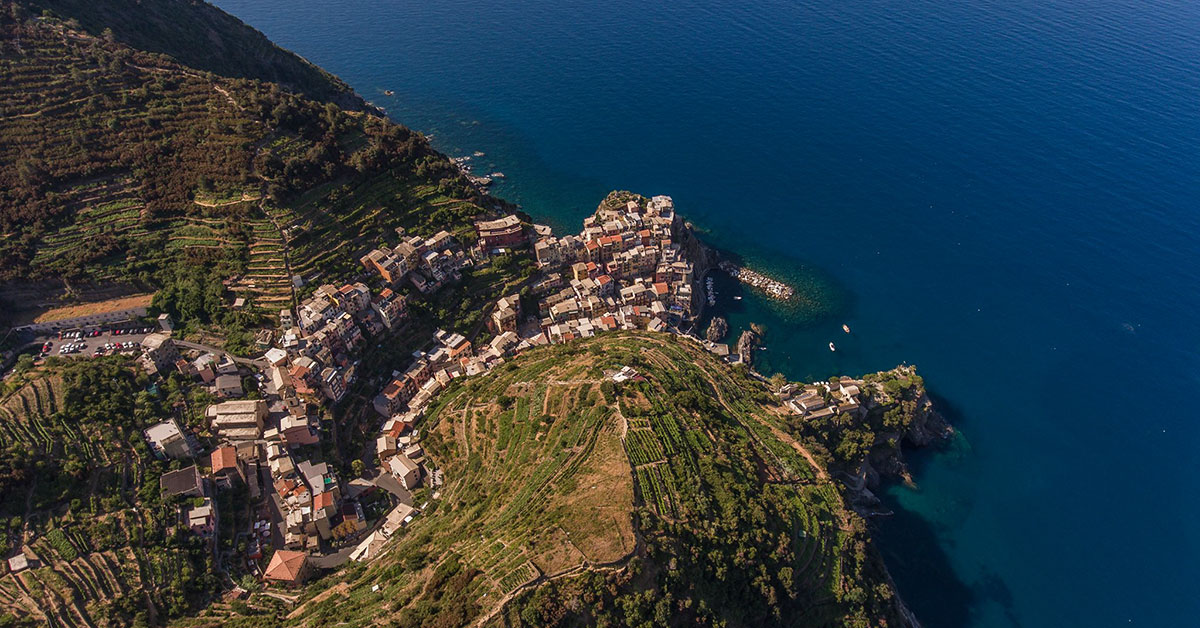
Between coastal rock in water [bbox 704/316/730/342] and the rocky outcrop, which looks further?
coastal rock in water [bbox 704/316/730/342]

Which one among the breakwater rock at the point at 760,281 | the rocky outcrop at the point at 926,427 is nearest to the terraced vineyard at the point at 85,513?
the breakwater rock at the point at 760,281

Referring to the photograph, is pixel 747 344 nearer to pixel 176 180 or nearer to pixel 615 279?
pixel 615 279

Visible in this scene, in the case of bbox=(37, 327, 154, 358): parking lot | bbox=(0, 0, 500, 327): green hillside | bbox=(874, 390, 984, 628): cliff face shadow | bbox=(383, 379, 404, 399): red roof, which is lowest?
bbox=(874, 390, 984, 628): cliff face shadow

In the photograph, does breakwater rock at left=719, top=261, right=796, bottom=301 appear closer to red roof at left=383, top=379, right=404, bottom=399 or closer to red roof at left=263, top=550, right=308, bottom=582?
red roof at left=383, top=379, right=404, bottom=399

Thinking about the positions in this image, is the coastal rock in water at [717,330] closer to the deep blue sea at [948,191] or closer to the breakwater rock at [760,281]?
the deep blue sea at [948,191]

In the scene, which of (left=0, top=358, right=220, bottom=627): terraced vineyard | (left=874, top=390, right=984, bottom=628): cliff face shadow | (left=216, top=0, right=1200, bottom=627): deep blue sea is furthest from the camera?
(left=216, top=0, right=1200, bottom=627): deep blue sea

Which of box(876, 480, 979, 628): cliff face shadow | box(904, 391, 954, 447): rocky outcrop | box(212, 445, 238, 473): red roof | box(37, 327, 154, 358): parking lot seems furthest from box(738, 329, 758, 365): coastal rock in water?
box(37, 327, 154, 358): parking lot

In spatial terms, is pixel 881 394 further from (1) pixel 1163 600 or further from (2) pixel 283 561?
(2) pixel 283 561

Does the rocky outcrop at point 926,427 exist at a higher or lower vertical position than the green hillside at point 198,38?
lower
